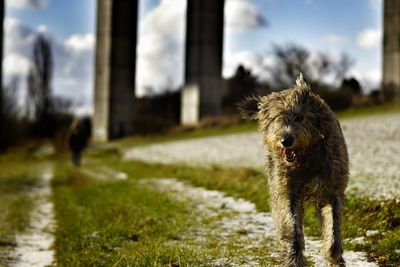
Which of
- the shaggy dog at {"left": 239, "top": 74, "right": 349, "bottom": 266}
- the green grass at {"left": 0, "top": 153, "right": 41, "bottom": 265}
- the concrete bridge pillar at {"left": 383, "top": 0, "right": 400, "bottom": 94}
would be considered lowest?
the green grass at {"left": 0, "top": 153, "right": 41, "bottom": 265}

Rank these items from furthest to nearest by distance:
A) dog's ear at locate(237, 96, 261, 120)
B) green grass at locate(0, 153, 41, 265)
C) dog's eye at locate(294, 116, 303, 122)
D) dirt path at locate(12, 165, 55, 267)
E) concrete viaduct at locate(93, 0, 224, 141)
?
concrete viaduct at locate(93, 0, 224, 141) → green grass at locate(0, 153, 41, 265) → dirt path at locate(12, 165, 55, 267) → dog's ear at locate(237, 96, 261, 120) → dog's eye at locate(294, 116, 303, 122)

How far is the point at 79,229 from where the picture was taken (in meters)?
9.36

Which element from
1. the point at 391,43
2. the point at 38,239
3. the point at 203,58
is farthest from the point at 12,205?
the point at 391,43

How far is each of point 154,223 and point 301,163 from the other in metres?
4.37

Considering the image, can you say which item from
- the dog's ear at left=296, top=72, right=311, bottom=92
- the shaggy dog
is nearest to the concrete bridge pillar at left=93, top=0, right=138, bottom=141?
the shaggy dog

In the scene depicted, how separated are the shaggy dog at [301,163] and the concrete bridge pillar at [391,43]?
29401 millimetres

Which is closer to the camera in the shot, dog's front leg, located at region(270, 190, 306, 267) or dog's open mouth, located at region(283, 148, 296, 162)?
dog's open mouth, located at region(283, 148, 296, 162)

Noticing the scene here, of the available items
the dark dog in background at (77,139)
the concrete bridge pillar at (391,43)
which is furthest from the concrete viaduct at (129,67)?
the dark dog in background at (77,139)

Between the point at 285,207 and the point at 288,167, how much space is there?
33 centimetres

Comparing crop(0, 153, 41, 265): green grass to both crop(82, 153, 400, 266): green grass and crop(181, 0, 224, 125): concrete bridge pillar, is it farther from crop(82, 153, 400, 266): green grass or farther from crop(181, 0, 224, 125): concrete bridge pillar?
crop(181, 0, 224, 125): concrete bridge pillar

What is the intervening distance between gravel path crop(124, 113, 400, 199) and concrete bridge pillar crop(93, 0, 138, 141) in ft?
48.8

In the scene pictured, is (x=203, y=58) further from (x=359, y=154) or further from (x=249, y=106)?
(x=249, y=106)

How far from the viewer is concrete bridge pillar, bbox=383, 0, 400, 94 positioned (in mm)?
33344

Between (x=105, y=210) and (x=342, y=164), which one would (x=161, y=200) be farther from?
(x=342, y=164)
